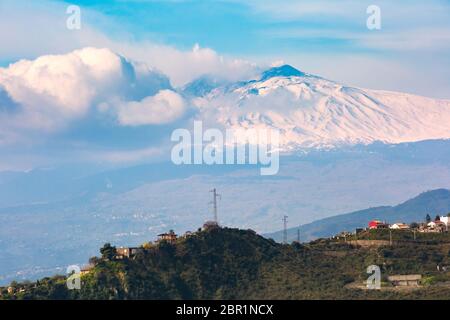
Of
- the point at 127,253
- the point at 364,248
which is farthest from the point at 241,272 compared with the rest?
the point at 364,248

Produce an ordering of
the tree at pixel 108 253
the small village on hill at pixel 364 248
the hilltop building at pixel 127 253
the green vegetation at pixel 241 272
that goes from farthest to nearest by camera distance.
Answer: the hilltop building at pixel 127 253 → the tree at pixel 108 253 → the small village on hill at pixel 364 248 → the green vegetation at pixel 241 272

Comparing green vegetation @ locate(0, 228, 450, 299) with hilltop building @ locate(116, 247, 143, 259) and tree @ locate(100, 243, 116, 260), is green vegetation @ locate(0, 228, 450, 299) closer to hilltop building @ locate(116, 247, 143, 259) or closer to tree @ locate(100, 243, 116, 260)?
tree @ locate(100, 243, 116, 260)

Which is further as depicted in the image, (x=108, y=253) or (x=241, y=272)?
(x=108, y=253)

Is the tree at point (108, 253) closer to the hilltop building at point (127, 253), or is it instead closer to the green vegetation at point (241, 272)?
the green vegetation at point (241, 272)

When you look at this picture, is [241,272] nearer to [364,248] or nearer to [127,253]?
[127,253]

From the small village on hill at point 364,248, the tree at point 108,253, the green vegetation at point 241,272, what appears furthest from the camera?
the tree at point 108,253

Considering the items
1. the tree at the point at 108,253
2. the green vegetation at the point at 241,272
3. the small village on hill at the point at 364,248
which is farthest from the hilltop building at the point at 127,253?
the green vegetation at the point at 241,272
